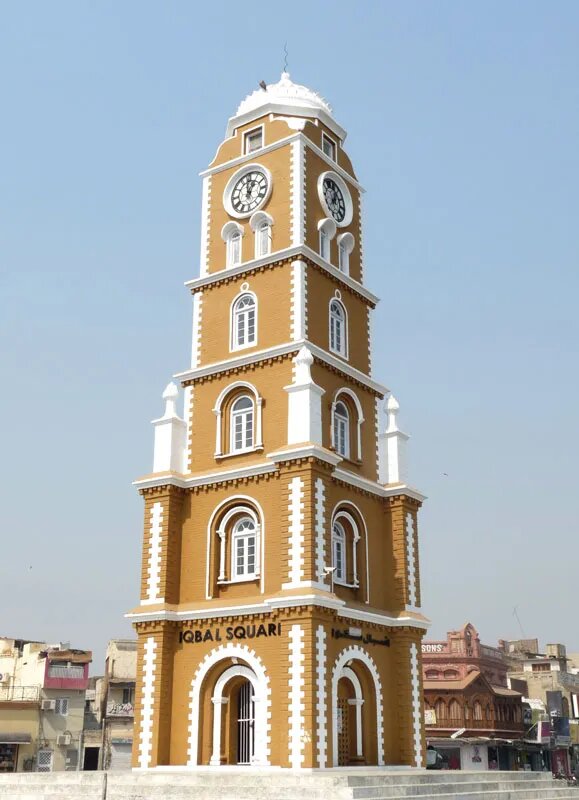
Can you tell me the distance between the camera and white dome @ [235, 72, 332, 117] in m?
33.7

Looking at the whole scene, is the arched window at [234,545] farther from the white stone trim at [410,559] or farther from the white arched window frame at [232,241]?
the white arched window frame at [232,241]

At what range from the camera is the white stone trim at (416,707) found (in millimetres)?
28406

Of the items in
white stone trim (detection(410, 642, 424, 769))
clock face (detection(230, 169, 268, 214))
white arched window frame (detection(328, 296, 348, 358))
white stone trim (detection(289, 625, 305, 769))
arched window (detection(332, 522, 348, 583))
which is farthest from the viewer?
clock face (detection(230, 169, 268, 214))

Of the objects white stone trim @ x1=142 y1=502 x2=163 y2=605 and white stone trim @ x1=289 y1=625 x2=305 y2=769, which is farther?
white stone trim @ x1=142 y1=502 x2=163 y2=605

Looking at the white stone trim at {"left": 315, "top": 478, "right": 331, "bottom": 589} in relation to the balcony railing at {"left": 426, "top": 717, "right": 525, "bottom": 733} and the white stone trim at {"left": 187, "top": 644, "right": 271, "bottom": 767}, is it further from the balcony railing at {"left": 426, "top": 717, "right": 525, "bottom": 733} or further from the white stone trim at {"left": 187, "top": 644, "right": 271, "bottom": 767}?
the balcony railing at {"left": 426, "top": 717, "right": 525, "bottom": 733}

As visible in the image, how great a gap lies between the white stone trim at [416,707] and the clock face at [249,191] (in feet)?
51.5

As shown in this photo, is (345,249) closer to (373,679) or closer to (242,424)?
(242,424)

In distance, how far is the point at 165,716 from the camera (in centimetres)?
2731

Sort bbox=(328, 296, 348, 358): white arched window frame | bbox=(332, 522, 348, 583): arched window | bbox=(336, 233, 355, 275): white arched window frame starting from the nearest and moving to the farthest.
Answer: bbox=(332, 522, 348, 583): arched window, bbox=(328, 296, 348, 358): white arched window frame, bbox=(336, 233, 355, 275): white arched window frame

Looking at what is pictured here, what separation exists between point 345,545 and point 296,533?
3.25 meters

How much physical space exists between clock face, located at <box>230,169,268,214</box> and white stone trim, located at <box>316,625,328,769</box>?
48.7 ft

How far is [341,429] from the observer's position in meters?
30.3

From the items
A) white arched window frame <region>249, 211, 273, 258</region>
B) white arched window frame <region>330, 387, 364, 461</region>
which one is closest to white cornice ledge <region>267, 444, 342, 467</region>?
white arched window frame <region>330, 387, 364, 461</region>

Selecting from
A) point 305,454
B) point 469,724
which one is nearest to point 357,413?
point 305,454
